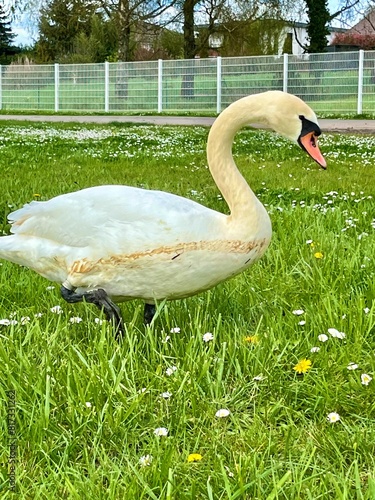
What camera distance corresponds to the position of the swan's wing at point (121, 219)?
272 centimetres

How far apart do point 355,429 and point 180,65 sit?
25703 mm

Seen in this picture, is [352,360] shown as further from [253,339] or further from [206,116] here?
[206,116]

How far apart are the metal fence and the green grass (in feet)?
65.5

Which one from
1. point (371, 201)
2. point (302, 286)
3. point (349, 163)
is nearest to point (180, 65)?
point (349, 163)

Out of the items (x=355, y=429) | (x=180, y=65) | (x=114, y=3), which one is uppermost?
(x=114, y=3)

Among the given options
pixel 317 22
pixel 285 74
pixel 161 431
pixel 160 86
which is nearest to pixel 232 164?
pixel 161 431

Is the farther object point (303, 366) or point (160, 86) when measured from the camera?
point (160, 86)

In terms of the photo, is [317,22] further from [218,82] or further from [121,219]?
[121,219]

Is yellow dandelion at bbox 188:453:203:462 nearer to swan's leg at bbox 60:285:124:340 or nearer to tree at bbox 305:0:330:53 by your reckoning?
swan's leg at bbox 60:285:124:340

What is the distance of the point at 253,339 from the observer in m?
2.83

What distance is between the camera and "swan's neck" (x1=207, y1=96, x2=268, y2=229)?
285 centimetres

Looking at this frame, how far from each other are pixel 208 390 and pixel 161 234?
0.61 metres

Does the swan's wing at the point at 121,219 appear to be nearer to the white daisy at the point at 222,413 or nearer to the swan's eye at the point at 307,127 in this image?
the swan's eye at the point at 307,127

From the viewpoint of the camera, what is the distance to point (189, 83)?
88.8 ft
